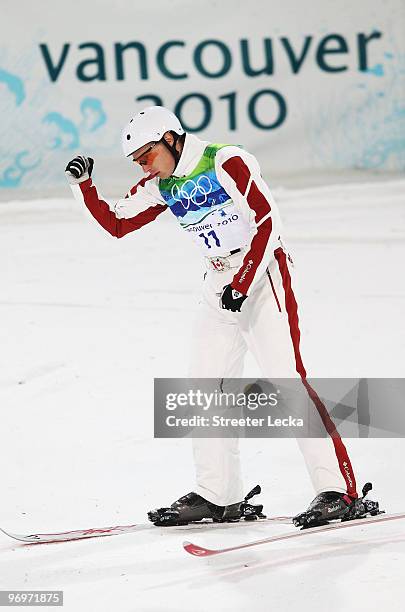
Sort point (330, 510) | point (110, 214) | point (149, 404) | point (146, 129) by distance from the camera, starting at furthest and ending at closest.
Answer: point (149, 404), point (110, 214), point (146, 129), point (330, 510)

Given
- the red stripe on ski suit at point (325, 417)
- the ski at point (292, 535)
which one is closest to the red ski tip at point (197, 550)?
the ski at point (292, 535)

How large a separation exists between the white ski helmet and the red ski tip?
1.21m

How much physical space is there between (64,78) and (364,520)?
23.6 feet

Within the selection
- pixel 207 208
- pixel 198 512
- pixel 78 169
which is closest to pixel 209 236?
pixel 207 208

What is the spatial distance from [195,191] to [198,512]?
104 centimetres

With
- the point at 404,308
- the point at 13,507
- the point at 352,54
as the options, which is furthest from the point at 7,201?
the point at 13,507

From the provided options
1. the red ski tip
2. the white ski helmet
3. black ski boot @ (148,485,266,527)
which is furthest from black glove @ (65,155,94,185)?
the red ski tip

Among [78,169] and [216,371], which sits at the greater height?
[78,169]

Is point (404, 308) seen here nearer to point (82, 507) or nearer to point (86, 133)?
point (82, 507)

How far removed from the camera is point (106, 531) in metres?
3.54

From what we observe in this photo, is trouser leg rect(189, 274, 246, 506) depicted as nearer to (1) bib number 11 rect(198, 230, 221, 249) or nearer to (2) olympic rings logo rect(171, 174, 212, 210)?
(1) bib number 11 rect(198, 230, 221, 249)

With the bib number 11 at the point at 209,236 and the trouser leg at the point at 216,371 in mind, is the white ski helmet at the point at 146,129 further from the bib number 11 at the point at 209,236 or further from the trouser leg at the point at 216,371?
the trouser leg at the point at 216,371

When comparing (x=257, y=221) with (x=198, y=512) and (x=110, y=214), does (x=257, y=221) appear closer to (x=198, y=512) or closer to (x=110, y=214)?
(x=110, y=214)

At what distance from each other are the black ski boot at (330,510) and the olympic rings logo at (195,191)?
38.5 inches
